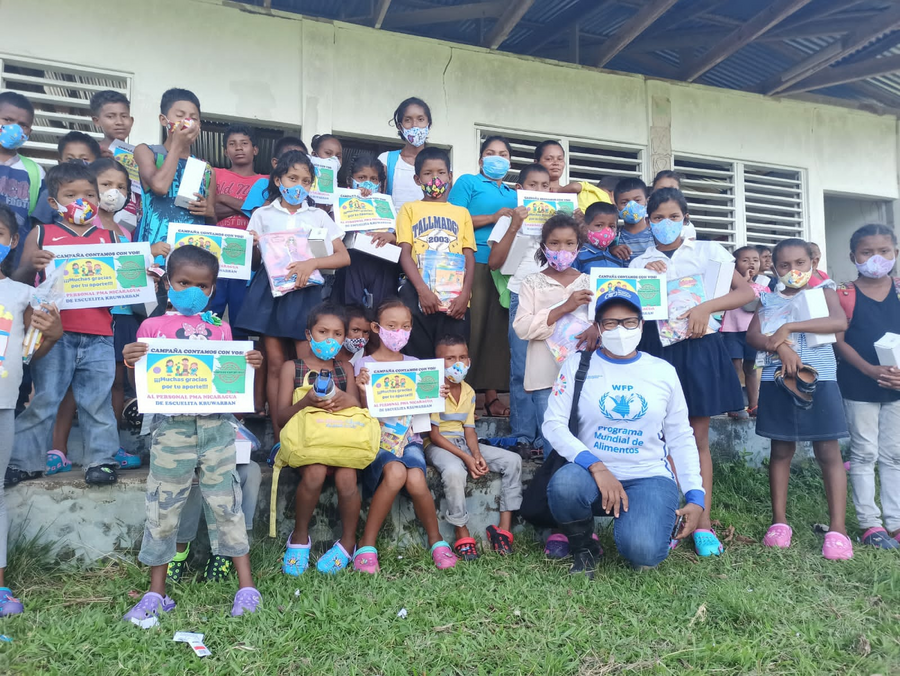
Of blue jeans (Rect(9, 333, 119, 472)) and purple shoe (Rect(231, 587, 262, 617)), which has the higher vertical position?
blue jeans (Rect(9, 333, 119, 472))

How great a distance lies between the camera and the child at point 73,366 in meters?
3.37

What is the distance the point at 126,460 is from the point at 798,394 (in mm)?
3724

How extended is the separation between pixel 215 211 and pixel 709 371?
129 inches

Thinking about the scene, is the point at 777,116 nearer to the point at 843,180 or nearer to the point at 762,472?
the point at 843,180

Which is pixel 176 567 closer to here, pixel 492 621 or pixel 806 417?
pixel 492 621

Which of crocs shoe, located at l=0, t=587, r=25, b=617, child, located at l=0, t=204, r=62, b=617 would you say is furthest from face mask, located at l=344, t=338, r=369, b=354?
crocs shoe, located at l=0, t=587, r=25, b=617

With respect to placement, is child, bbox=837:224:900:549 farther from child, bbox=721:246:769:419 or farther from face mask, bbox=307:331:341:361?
face mask, bbox=307:331:341:361

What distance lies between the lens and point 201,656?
8.48 ft

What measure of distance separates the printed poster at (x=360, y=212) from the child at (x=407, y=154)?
1.46ft

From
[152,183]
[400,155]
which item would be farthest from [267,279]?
[400,155]

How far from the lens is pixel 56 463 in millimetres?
3617

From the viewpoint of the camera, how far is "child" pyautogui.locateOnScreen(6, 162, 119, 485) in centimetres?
337

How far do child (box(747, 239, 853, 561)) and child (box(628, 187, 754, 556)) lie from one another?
23 cm

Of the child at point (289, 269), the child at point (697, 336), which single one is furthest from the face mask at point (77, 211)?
the child at point (697, 336)
